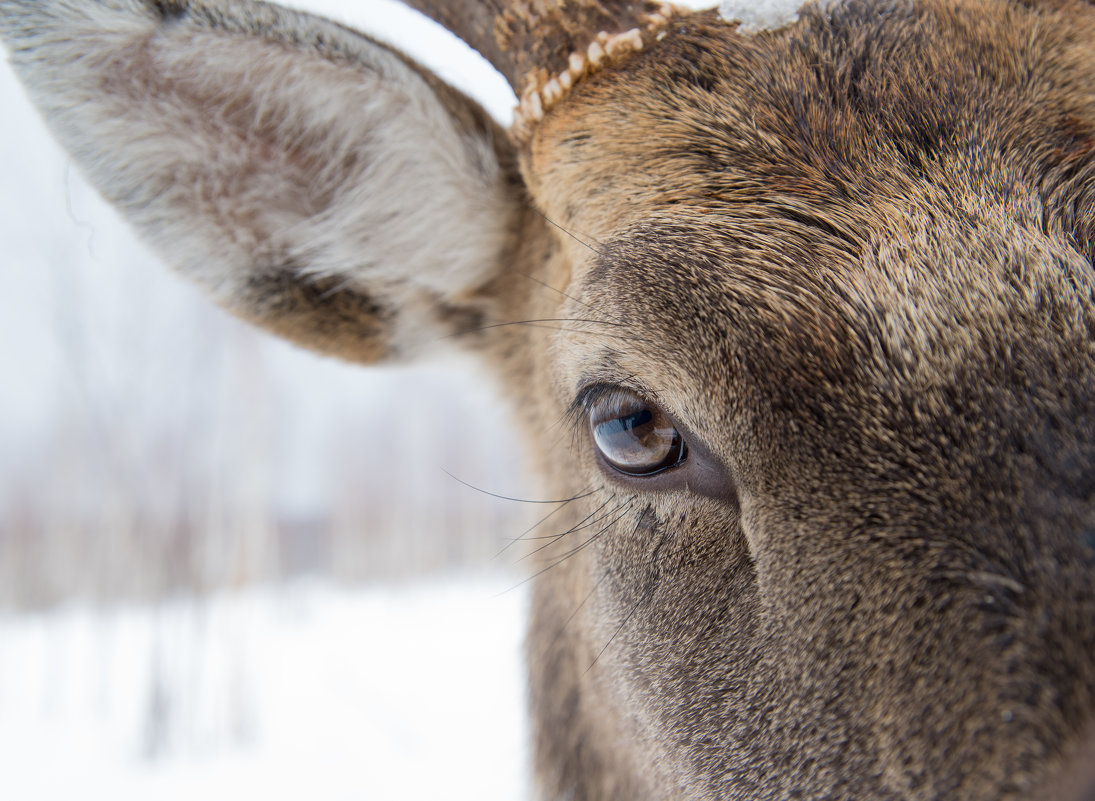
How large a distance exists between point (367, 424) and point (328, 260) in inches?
1037

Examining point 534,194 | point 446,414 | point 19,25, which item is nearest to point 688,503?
point 534,194

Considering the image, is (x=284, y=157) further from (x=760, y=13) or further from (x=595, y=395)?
(x=760, y=13)

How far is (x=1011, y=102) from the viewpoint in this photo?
5.77ft

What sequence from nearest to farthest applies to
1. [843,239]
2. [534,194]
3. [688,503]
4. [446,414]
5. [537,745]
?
[843,239], [688,503], [534,194], [537,745], [446,414]

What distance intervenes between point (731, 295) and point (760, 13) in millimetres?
865

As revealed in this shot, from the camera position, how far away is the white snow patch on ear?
193 centimetres

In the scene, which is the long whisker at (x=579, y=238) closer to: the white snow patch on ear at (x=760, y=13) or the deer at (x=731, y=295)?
the deer at (x=731, y=295)

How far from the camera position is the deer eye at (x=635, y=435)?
1.74 meters

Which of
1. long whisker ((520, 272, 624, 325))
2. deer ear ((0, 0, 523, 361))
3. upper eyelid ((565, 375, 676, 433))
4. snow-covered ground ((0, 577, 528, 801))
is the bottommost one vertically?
snow-covered ground ((0, 577, 528, 801))

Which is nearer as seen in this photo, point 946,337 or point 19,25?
point 946,337

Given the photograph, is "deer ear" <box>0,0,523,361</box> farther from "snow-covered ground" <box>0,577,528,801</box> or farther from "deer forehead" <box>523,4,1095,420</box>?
"snow-covered ground" <box>0,577,528,801</box>

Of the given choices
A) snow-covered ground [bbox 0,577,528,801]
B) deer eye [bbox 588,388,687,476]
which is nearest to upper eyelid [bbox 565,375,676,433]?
deer eye [bbox 588,388,687,476]

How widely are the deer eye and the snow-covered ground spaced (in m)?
1.54

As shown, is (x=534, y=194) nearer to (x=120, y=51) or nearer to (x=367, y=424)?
(x=120, y=51)
